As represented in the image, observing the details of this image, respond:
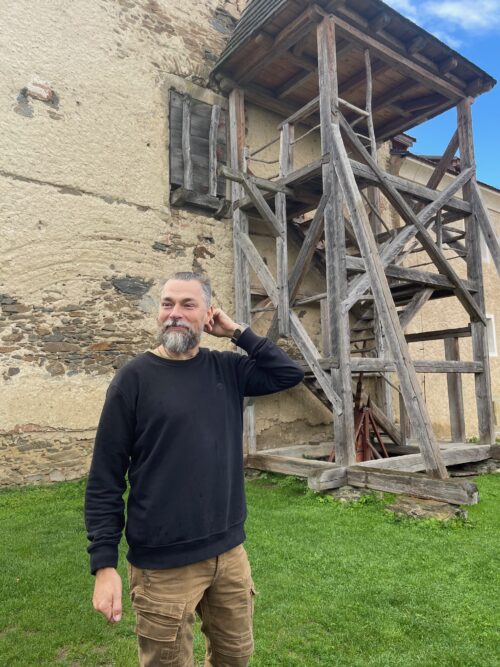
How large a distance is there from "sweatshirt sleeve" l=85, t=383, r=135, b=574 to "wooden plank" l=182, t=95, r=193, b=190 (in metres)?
6.53

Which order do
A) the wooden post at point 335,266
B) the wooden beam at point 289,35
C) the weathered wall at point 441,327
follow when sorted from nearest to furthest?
the wooden post at point 335,266 → the wooden beam at point 289,35 → the weathered wall at point 441,327

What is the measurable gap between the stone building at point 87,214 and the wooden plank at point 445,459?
2350mm

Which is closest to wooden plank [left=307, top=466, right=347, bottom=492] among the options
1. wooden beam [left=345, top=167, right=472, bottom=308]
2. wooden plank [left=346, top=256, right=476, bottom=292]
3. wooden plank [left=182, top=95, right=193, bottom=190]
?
wooden beam [left=345, top=167, right=472, bottom=308]

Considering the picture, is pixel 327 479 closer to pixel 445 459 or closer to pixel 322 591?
pixel 445 459

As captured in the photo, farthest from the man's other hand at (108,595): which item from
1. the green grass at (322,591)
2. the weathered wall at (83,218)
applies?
the weathered wall at (83,218)

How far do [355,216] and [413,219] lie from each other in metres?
1.35

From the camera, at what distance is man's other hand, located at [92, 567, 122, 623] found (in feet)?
5.36

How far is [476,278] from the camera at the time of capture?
8.06 meters

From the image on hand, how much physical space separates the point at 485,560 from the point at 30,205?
6.31 metres

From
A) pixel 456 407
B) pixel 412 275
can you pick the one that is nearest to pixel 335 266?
pixel 412 275

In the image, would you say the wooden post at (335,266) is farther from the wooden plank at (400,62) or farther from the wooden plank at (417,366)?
the wooden plank at (400,62)

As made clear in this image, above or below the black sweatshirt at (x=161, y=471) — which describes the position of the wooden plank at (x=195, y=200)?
above

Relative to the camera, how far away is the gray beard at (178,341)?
1924 millimetres

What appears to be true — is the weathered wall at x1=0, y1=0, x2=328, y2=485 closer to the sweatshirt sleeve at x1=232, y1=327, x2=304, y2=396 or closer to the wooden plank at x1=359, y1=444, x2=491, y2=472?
the wooden plank at x1=359, y1=444, x2=491, y2=472
